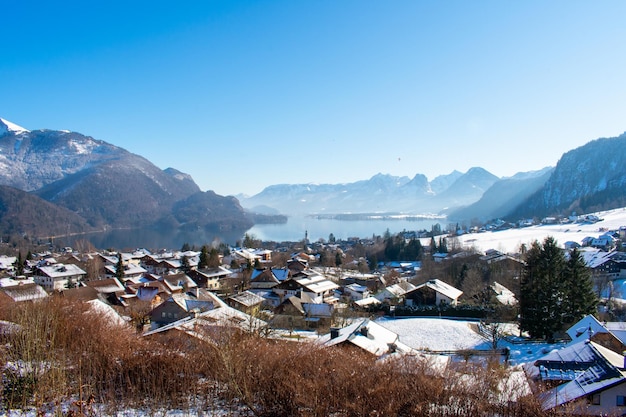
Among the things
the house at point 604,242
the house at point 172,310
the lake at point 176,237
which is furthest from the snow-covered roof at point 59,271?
the house at point 604,242

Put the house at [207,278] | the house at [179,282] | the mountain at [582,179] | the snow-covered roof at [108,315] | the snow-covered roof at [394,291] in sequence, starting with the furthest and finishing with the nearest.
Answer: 1. the mountain at [582,179]
2. the house at [207,278]
3. the house at [179,282]
4. the snow-covered roof at [394,291]
5. the snow-covered roof at [108,315]

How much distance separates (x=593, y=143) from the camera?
4966 inches

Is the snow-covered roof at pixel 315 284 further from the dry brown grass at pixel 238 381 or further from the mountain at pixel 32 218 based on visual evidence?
the mountain at pixel 32 218

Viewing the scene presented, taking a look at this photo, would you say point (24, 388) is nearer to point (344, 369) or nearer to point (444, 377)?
point (344, 369)

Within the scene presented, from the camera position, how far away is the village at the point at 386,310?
8672 mm

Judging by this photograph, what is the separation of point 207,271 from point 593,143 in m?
131

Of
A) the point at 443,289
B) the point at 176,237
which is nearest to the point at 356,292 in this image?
the point at 443,289

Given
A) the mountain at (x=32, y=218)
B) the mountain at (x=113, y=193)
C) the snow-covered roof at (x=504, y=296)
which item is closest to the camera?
the snow-covered roof at (x=504, y=296)

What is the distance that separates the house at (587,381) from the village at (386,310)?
21 mm

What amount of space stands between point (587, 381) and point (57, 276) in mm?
35846

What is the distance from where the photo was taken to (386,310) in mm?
24828

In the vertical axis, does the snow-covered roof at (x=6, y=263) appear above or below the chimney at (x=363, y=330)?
below

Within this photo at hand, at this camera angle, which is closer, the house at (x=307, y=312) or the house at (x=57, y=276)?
the house at (x=307, y=312)

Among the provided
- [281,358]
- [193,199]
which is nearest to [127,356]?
[281,358]
